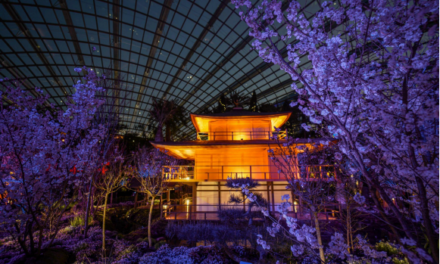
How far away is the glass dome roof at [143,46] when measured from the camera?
82.0 ft

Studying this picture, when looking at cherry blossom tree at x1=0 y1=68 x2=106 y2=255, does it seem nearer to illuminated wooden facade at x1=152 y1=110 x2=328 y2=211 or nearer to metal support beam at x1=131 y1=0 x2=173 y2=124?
illuminated wooden facade at x1=152 y1=110 x2=328 y2=211

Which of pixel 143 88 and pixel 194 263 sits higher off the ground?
pixel 143 88

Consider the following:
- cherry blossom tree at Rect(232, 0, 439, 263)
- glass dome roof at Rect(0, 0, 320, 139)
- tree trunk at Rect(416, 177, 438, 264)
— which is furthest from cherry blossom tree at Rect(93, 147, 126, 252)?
tree trunk at Rect(416, 177, 438, 264)

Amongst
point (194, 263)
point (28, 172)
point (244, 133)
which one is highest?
point (244, 133)

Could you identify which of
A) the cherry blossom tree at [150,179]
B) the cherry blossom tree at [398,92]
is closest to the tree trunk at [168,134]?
the cherry blossom tree at [150,179]

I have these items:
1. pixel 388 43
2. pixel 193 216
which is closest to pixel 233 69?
pixel 193 216

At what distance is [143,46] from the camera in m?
31.3

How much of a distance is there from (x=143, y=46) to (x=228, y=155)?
24477mm

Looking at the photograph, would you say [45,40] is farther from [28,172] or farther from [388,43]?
[388,43]

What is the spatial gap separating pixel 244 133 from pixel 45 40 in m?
31.8

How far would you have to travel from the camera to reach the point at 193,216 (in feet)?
48.6

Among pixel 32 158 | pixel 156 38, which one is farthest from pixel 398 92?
pixel 156 38

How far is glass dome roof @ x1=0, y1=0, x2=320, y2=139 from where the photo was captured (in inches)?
984

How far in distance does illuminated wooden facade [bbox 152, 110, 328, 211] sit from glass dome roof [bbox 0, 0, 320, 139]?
8.31 m
